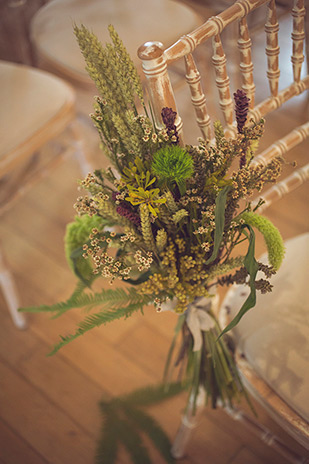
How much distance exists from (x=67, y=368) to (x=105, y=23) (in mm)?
1074

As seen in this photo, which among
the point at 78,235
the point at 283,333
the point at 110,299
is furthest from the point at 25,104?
the point at 283,333

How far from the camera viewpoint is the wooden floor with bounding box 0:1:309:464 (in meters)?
1.33

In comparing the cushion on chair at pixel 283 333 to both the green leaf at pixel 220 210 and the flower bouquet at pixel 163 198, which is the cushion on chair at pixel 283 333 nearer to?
the flower bouquet at pixel 163 198

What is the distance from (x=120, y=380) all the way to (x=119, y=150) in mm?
961

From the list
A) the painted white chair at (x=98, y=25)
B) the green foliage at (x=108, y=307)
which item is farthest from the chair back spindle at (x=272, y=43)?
the painted white chair at (x=98, y=25)

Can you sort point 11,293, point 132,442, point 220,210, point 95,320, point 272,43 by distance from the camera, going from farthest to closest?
point 11,293 < point 132,442 < point 272,43 < point 95,320 < point 220,210

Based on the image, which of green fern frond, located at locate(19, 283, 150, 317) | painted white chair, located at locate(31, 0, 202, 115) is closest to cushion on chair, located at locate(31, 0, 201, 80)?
painted white chair, located at locate(31, 0, 202, 115)

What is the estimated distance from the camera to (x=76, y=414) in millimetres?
1410

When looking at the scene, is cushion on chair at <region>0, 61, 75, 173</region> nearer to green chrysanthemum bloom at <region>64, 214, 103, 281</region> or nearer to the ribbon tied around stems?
green chrysanthemum bloom at <region>64, 214, 103, 281</region>

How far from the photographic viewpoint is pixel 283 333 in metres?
0.90

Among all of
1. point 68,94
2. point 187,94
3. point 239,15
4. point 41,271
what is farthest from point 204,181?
point 187,94

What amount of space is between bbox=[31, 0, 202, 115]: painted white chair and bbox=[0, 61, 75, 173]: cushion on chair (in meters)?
0.08

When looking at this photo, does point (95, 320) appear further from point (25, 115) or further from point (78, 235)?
point (25, 115)

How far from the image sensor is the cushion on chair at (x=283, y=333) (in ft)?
2.81
